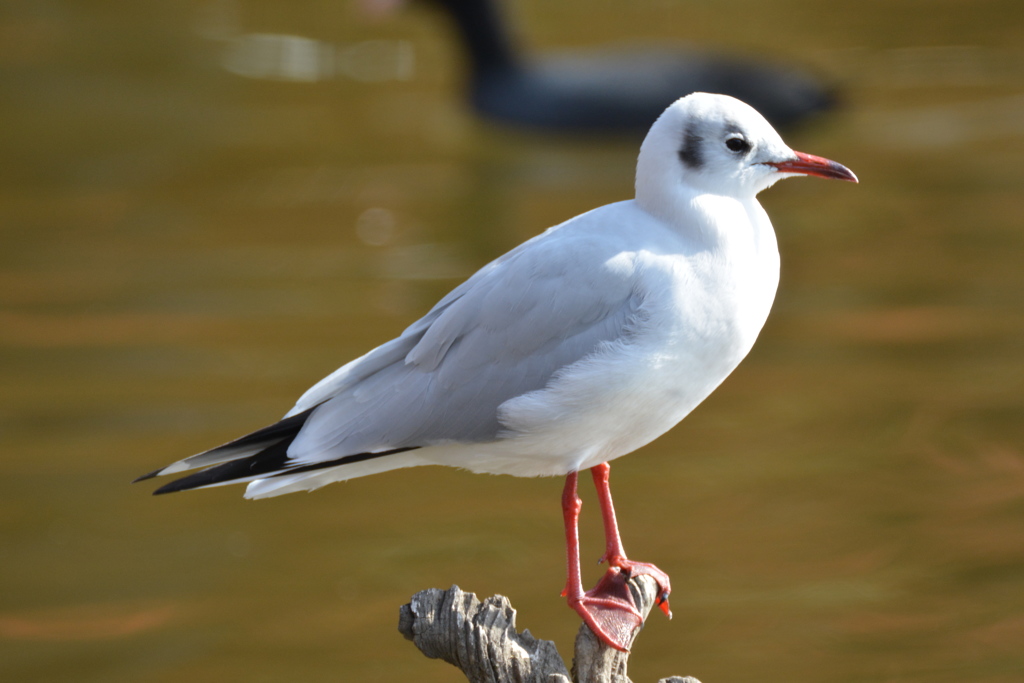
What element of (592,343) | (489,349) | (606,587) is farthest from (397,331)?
(592,343)

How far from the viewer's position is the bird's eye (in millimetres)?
3219

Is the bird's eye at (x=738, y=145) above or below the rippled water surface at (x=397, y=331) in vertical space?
above

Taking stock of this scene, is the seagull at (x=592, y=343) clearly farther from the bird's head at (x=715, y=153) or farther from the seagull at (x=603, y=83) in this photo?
the seagull at (x=603, y=83)

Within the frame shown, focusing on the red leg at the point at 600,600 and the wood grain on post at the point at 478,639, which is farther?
the red leg at the point at 600,600

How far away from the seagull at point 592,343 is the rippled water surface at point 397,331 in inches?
117

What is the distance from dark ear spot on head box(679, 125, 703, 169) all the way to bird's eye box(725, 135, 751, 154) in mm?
71

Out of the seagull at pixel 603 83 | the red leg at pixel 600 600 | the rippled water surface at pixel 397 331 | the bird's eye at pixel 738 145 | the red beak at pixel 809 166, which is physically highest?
the bird's eye at pixel 738 145

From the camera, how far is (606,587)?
360 cm

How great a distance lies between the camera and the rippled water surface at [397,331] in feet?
21.7

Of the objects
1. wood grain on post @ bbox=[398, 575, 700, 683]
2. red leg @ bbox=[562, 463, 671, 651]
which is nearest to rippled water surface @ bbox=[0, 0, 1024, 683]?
red leg @ bbox=[562, 463, 671, 651]

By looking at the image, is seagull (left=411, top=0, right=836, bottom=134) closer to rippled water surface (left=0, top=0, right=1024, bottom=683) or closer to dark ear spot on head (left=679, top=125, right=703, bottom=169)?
rippled water surface (left=0, top=0, right=1024, bottom=683)

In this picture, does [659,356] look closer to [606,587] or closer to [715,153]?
[715,153]

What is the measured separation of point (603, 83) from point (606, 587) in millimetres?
9590

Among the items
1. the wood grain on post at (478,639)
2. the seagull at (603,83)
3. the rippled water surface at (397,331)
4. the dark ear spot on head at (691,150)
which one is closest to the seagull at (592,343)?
the dark ear spot on head at (691,150)
